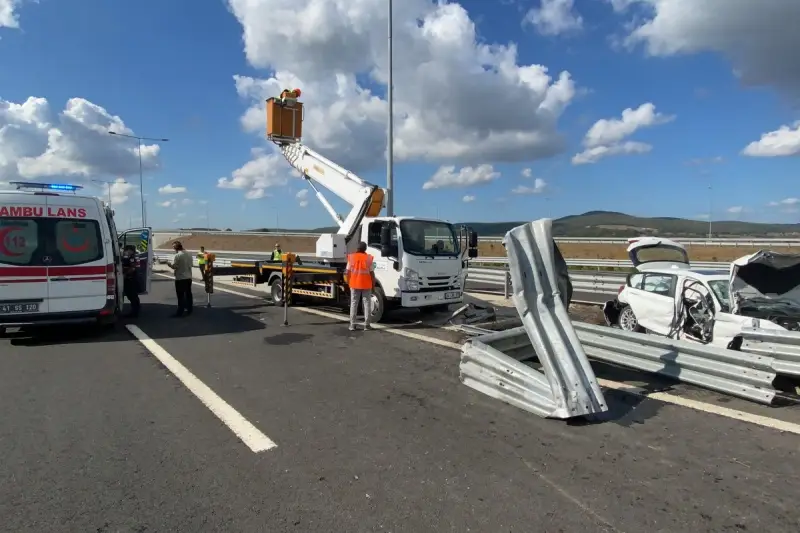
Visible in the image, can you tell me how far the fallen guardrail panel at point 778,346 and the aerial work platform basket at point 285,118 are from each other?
11.7 metres

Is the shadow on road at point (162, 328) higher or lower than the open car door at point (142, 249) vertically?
lower

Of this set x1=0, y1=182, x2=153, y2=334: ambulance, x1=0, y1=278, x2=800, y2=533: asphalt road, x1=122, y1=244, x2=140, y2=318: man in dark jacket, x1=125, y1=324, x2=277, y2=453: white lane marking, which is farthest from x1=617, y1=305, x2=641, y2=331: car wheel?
x1=122, y1=244, x2=140, y2=318: man in dark jacket

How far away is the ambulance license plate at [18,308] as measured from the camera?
8.34 metres

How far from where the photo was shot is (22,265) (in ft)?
28.0

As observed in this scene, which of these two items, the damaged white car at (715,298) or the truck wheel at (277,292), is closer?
the damaged white car at (715,298)

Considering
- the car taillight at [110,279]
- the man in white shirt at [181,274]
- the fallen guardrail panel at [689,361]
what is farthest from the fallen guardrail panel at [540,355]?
the man in white shirt at [181,274]

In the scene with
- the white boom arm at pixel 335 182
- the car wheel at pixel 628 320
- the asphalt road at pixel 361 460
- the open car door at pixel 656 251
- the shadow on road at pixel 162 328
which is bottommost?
the asphalt road at pixel 361 460

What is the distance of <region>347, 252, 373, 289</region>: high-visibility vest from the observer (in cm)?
1010

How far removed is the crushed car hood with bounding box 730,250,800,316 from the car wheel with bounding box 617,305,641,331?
2271mm

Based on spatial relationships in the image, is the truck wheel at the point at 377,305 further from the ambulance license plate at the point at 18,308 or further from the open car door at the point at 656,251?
the ambulance license plate at the point at 18,308

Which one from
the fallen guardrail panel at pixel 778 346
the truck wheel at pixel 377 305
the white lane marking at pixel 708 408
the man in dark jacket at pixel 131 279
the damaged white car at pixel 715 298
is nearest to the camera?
the white lane marking at pixel 708 408

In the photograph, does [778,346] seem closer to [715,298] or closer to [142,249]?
[715,298]

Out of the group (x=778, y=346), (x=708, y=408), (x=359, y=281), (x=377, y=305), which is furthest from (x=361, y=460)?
(x=377, y=305)

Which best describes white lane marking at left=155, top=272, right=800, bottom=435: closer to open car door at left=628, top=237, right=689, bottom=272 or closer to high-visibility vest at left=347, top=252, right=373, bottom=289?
open car door at left=628, top=237, right=689, bottom=272
